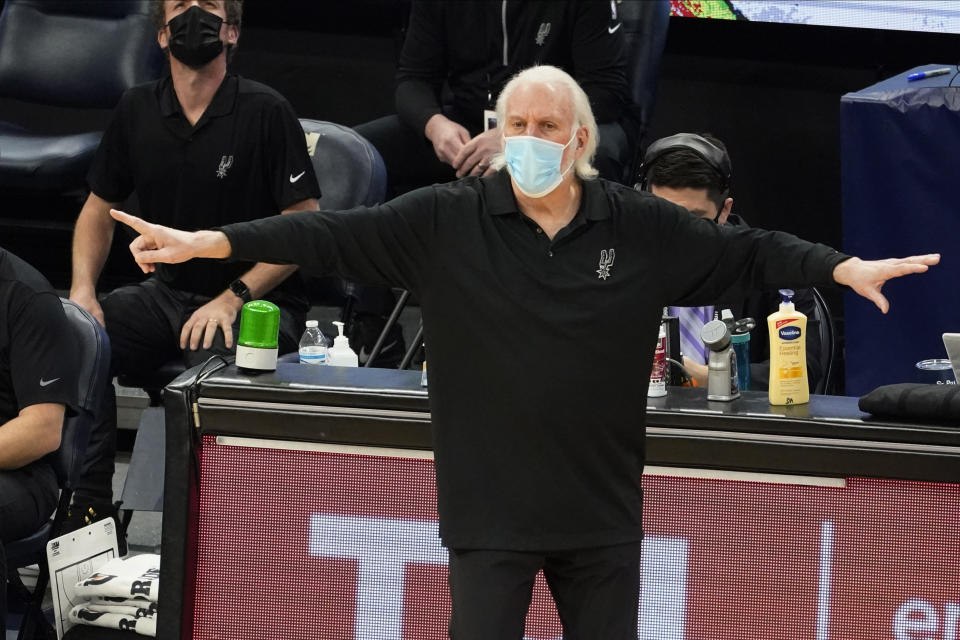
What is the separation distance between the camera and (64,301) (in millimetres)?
3990

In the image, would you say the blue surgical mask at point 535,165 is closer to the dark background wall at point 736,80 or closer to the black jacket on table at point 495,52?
the black jacket on table at point 495,52

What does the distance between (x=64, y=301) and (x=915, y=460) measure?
225 centimetres

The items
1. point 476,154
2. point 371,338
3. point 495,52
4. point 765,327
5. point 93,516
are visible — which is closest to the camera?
point 765,327

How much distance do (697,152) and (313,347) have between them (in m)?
1.12

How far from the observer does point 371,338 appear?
4.89 m

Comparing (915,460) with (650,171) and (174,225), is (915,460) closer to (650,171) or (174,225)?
(650,171)

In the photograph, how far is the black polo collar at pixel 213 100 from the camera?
15.1ft

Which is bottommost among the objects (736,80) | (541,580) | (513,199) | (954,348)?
(541,580)

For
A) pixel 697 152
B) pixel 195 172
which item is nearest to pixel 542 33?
pixel 195 172

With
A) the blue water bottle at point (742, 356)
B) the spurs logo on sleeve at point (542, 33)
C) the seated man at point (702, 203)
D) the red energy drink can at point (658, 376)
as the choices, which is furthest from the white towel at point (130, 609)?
the spurs logo on sleeve at point (542, 33)

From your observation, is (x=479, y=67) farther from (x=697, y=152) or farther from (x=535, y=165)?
(x=535, y=165)

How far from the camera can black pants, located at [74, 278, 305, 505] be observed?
4266 mm

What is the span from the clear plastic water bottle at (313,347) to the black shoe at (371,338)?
0.70 meters

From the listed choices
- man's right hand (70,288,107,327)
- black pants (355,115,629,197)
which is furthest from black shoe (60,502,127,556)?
black pants (355,115,629,197)
